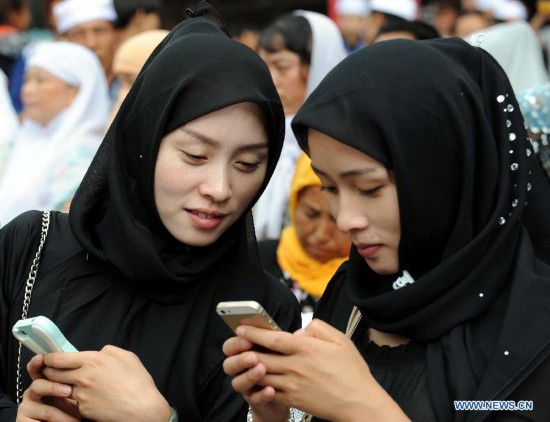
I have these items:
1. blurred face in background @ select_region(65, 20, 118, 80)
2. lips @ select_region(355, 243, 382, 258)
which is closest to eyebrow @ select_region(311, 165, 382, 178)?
lips @ select_region(355, 243, 382, 258)

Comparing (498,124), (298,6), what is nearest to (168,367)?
(498,124)

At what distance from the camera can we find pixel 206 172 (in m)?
2.87

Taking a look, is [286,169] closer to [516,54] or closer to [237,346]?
[516,54]

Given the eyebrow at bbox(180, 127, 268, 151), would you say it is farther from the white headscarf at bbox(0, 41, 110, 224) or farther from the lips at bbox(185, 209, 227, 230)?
the white headscarf at bbox(0, 41, 110, 224)

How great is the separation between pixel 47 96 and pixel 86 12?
1515 millimetres

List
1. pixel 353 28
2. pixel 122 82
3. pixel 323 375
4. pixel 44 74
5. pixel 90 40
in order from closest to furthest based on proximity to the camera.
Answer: pixel 323 375 → pixel 122 82 → pixel 44 74 → pixel 90 40 → pixel 353 28

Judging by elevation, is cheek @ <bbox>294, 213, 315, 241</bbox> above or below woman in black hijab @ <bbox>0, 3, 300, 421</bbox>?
below

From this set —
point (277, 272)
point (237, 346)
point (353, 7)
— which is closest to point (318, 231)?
point (277, 272)

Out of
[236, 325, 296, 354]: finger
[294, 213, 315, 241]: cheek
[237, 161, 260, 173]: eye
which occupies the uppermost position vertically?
[237, 161, 260, 173]: eye

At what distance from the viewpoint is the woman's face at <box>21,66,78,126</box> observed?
6.59 meters

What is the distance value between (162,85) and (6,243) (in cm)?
61

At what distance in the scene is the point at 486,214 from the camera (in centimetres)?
244

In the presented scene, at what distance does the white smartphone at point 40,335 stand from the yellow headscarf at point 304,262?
221 centimetres

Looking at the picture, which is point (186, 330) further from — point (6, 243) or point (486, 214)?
point (486, 214)
